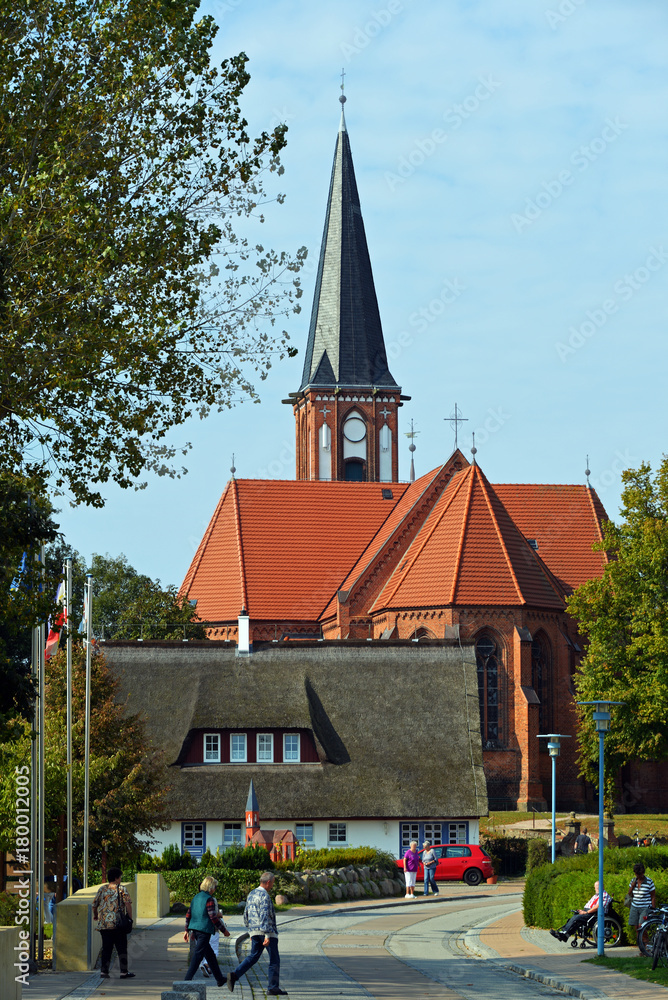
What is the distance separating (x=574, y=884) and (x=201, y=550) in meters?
47.0

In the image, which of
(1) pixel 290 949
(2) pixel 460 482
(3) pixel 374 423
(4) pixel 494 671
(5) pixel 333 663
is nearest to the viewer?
(1) pixel 290 949

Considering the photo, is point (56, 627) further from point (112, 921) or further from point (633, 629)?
point (633, 629)

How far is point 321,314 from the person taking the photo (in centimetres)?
8131

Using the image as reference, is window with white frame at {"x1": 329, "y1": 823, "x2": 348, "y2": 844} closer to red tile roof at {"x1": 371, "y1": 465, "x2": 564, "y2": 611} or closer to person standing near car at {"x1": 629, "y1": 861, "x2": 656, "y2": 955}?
red tile roof at {"x1": 371, "y1": 465, "x2": 564, "y2": 611}

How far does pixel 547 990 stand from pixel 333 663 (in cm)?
3058

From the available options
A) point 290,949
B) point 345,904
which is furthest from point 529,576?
point 290,949

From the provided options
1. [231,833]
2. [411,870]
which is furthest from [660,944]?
[231,833]

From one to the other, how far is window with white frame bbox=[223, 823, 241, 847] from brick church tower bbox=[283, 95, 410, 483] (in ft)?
137

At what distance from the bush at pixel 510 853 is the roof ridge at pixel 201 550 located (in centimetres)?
2708

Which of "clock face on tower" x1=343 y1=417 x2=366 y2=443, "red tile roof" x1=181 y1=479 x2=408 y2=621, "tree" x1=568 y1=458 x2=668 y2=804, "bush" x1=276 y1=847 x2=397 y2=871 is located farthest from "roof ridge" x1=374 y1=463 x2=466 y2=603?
"clock face on tower" x1=343 y1=417 x2=366 y2=443

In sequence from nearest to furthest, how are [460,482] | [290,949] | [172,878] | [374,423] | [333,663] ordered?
[290,949] → [172,878] → [333,663] → [460,482] → [374,423]

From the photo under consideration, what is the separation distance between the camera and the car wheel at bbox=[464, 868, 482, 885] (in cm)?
3934

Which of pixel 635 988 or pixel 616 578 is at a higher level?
pixel 616 578

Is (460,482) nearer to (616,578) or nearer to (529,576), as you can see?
(529,576)
